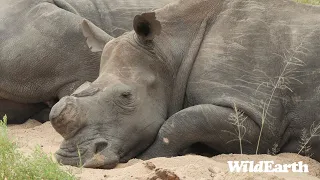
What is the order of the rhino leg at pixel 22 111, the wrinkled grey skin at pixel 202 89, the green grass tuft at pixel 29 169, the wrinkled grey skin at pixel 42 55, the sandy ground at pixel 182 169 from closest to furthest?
the green grass tuft at pixel 29 169 < the sandy ground at pixel 182 169 < the wrinkled grey skin at pixel 202 89 < the wrinkled grey skin at pixel 42 55 < the rhino leg at pixel 22 111

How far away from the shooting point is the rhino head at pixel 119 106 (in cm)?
675

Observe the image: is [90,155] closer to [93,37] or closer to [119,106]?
[119,106]

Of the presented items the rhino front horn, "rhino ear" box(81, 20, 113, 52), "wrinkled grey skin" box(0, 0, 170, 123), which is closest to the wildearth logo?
the rhino front horn

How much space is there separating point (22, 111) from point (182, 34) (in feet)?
7.02

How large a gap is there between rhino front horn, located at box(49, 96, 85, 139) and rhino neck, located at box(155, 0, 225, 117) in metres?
0.95

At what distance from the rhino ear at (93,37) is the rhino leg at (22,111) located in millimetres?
1144

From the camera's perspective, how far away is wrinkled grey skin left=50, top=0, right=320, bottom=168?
6902mm

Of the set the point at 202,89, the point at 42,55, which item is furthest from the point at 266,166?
the point at 42,55

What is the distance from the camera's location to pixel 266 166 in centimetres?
648

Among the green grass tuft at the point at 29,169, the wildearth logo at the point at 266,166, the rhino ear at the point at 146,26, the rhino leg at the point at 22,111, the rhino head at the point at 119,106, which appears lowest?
the rhino leg at the point at 22,111

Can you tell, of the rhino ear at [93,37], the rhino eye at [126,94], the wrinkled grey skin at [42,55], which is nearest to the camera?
the rhino eye at [126,94]

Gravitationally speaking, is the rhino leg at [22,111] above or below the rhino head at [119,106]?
below

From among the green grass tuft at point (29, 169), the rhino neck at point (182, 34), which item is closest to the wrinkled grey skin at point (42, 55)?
the rhino neck at point (182, 34)

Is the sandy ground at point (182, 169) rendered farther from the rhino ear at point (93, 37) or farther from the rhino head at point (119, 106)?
the rhino ear at point (93, 37)
